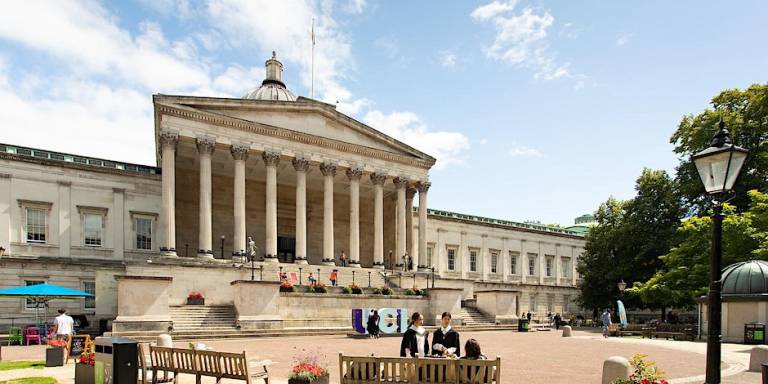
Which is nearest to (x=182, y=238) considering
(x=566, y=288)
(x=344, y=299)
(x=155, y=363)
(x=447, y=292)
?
(x=344, y=299)

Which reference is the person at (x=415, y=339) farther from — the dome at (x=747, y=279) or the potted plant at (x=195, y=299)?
the potted plant at (x=195, y=299)

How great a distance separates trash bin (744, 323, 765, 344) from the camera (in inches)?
894

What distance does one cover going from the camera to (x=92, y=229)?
3809 centimetres

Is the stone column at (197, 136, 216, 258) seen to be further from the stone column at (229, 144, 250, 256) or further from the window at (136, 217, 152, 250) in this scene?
the window at (136, 217, 152, 250)

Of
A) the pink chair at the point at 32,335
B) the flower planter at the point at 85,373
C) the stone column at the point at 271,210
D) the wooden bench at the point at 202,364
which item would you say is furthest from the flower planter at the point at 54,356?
the stone column at the point at 271,210

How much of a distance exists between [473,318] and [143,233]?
81.5 feet

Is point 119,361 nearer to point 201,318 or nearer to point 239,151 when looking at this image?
point 201,318

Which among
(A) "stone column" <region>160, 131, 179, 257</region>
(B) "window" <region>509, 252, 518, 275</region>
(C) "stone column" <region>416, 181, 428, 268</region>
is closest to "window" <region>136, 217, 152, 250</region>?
(A) "stone column" <region>160, 131, 179, 257</region>

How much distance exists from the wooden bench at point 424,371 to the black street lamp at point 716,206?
116 inches

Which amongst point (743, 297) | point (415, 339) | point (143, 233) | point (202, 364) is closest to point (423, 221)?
point (143, 233)

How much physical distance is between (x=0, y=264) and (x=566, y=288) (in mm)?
55090

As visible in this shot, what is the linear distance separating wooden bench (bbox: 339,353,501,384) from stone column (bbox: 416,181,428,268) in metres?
36.3

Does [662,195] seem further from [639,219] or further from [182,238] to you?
[182,238]

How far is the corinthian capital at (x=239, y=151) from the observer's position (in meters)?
37.4
